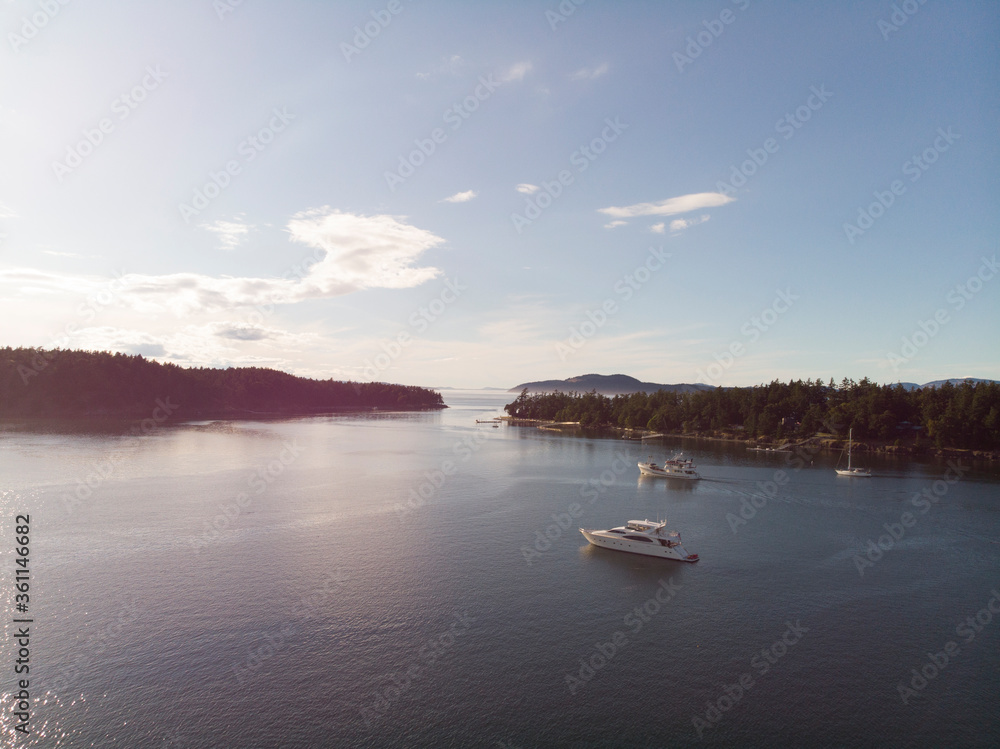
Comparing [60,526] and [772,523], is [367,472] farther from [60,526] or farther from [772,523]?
[772,523]

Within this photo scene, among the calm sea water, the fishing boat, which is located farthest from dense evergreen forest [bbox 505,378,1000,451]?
the fishing boat

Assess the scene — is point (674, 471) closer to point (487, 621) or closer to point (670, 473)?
point (670, 473)

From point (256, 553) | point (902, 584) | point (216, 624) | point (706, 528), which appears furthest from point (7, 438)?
point (902, 584)

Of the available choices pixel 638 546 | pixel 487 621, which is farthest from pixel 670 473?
pixel 487 621

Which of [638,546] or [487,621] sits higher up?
[638,546]

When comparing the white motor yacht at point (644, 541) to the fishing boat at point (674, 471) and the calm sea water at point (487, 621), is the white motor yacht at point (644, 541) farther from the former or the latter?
the fishing boat at point (674, 471)

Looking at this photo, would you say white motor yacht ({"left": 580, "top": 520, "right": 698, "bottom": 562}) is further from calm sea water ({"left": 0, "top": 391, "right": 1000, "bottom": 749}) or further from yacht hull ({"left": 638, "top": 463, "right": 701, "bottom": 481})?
yacht hull ({"left": 638, "top": 463, "right": 701, "bottom": 481})

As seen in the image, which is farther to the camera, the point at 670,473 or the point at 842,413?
the point at 842,413

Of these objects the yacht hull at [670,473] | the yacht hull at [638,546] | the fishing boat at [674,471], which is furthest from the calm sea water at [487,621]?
the fishing boat at [674,471]
